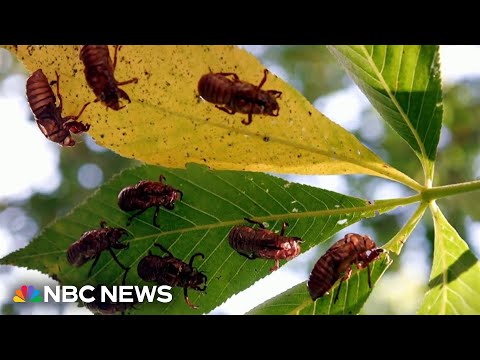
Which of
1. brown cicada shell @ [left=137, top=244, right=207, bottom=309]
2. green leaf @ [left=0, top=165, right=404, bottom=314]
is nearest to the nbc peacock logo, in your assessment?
green leaf @ [left=0, top=165, right=404, bottom=314]

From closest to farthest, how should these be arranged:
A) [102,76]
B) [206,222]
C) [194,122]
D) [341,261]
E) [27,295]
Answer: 1. [102,76]
2. [194,122]
3. [206,222]
4. [341,261]
5. [27,295]

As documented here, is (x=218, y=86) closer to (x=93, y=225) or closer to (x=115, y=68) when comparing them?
(x=115, y=68)

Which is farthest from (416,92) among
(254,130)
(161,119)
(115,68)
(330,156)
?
(115,68)

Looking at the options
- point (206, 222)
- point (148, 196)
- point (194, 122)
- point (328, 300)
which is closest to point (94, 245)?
point (148, 196)

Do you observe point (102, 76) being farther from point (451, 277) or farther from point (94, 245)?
point (451, 277)

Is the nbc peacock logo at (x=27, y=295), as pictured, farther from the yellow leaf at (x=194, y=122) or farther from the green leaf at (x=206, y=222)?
the yellow leaf at (x=194, y=122)

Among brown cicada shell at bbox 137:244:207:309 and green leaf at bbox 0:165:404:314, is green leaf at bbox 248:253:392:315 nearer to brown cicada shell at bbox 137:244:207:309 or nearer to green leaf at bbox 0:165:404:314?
green leaf at bbox 0:165:404:314
